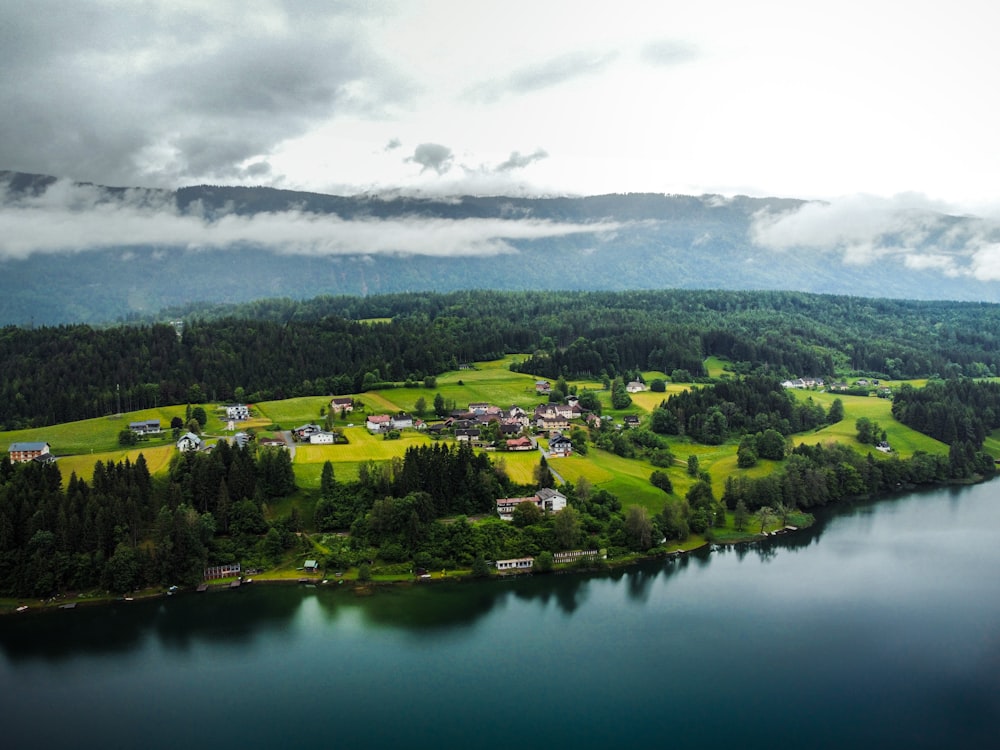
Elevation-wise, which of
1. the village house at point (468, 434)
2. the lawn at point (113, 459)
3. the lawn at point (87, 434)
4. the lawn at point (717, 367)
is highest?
the lawn at point (717, 367)

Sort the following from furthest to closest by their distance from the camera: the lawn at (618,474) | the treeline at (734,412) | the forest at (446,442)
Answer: the treeline at (734,412), the lawn at (618,474), the forest at (446,442)

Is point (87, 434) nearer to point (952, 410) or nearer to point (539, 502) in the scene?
point (539, 502)

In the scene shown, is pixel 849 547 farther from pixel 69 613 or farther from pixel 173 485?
pixel 69 613

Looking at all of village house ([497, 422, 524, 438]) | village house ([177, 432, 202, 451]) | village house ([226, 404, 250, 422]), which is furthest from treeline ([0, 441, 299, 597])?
village house ([497, 422, 524, 438])

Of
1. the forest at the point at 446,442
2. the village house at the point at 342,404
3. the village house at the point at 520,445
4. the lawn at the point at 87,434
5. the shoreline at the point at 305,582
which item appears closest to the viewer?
the shoreline at the point at 305,582

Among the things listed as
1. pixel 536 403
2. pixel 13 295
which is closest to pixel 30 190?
pixel 13 295

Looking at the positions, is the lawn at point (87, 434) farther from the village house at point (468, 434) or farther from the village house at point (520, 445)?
the village house at point (520, 445)

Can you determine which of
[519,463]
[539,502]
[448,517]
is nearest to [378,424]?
[519,463]

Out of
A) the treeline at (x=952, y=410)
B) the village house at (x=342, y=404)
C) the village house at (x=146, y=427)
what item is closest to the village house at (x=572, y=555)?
the village house at (x=342, y=404)
